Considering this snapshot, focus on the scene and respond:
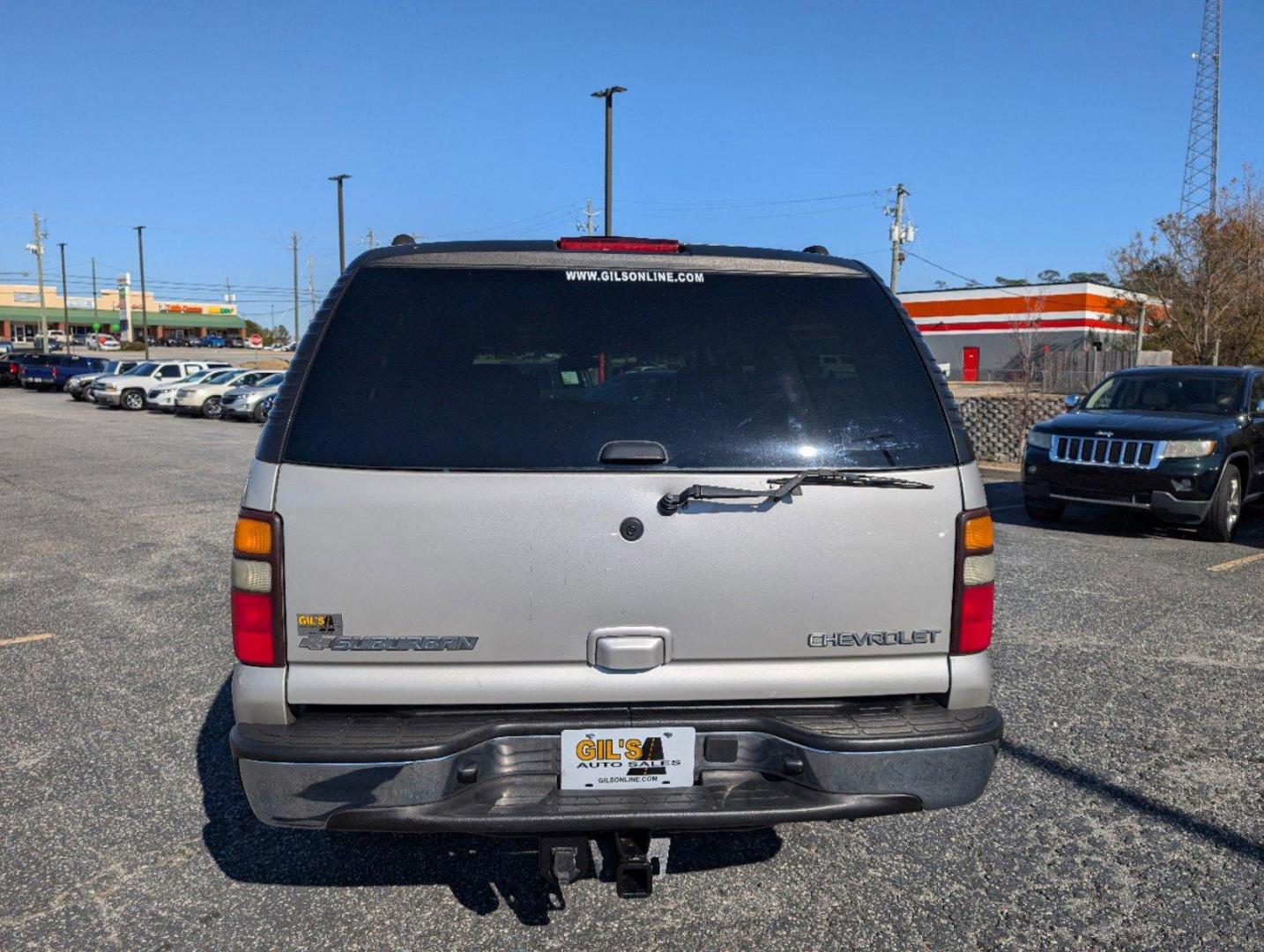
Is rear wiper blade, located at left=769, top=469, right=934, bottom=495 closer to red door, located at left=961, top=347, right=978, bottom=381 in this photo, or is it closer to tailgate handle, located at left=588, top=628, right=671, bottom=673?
tailgate handle, located at left=588, top=628, right=671, bottom=673

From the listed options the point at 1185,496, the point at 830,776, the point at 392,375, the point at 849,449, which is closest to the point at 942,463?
the point at 849,449

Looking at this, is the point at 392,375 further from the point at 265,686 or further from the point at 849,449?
the point at 849,449

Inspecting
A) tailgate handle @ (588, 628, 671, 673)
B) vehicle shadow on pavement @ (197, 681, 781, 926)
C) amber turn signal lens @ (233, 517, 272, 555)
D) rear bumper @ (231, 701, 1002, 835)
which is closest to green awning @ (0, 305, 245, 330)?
vehicle shadow on pavement @ (197, 681, 781, 926)

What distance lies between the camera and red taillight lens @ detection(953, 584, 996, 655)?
9.45 ft

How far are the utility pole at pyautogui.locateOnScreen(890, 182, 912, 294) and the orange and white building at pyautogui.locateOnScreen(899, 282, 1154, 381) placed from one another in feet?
20.8

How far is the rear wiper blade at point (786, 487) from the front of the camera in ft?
8.89

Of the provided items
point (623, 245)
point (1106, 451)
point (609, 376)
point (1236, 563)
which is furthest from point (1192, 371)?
point (609, 376)

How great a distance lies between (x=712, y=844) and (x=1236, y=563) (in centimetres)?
711

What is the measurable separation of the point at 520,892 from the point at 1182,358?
33.0 m

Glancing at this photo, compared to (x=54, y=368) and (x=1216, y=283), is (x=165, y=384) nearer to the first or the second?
(x=54, y=368)

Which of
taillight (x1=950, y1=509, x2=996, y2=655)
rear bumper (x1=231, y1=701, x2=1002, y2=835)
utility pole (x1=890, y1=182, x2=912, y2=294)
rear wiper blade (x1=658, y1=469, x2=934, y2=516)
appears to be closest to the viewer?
rear bumper (x1=231, y1=701, x2=1002, y2=835)

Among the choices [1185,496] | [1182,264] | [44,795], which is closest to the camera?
[44,795]

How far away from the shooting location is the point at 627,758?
2695mm

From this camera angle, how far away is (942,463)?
9.45 feet
